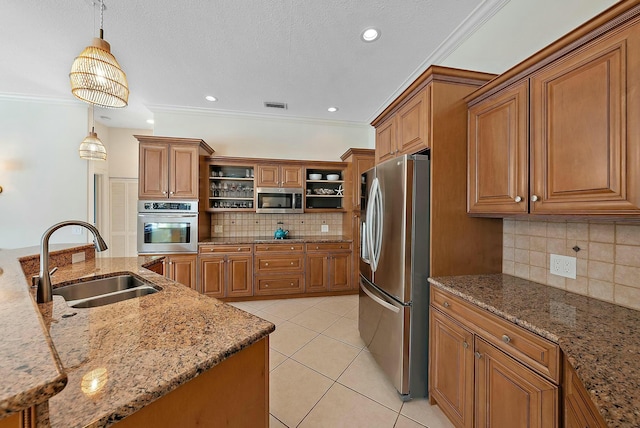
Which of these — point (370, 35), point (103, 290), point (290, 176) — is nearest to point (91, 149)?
point (103, 290)

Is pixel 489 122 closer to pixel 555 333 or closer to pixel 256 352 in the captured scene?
pixel 555 333

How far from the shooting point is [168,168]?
11.4 ft

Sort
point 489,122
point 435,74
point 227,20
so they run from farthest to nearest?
point 227,20
point 435,74
point 489,122

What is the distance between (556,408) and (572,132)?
1.19m

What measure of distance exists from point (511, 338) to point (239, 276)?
3248 millimetres

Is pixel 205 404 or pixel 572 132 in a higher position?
pixel 572 132

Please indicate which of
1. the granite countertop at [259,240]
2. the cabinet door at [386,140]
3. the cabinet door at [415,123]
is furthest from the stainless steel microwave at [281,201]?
the cabinet door at [415,123]

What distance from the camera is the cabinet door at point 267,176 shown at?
396 cm

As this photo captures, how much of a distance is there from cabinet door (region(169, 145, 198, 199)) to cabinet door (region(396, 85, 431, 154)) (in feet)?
9.23

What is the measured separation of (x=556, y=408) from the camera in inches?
38.1

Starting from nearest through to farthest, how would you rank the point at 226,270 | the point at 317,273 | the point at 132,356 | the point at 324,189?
1. the point at 132,356
2. the point at 226,270
3. the point at 317,273
4. the point at 324,189

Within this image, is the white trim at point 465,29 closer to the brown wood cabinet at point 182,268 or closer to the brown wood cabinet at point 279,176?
the brown wood cabinet at point 279,176

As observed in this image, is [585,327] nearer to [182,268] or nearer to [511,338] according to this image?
[511,338]

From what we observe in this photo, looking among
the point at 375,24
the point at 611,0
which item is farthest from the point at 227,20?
the point at 611,0
